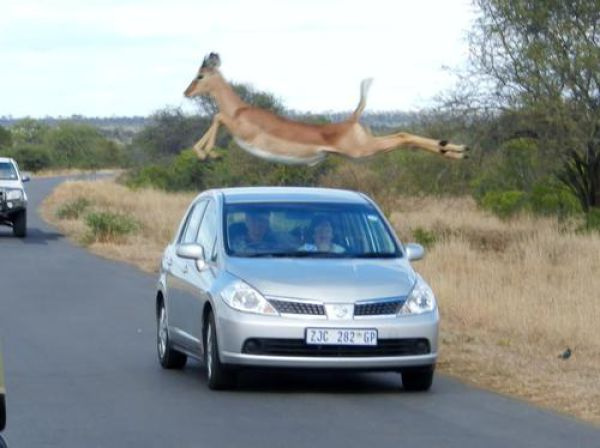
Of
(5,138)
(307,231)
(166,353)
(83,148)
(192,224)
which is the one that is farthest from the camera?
(5,138)

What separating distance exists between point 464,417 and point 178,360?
3.36 meters

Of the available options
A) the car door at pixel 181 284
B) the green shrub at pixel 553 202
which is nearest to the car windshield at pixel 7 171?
the green shrub at pixel 553 202

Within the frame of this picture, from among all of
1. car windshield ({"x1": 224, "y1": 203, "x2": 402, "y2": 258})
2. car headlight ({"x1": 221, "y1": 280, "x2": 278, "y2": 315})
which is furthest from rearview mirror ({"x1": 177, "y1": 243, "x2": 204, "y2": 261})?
car headlight ({"x1": 221, "y1": 280, "x2": 278, "y2": 315})

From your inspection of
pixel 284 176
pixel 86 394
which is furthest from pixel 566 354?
pixel 284 176

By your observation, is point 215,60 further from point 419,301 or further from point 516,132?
point 516,132

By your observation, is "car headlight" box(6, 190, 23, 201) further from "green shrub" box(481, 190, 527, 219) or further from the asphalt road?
the asphalt road

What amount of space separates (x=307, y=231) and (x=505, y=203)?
2186 centimetres

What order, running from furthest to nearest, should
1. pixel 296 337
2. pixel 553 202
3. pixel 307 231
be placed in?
1. pixel 553 202
2. pixel 307 231
3. pixel 296 337

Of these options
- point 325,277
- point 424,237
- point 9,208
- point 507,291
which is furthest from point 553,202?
point 325,277

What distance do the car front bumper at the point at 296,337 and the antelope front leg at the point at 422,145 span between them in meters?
3.82

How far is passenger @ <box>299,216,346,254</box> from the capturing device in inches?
481

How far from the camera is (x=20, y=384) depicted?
1194 centimetres

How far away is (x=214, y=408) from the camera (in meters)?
10.8

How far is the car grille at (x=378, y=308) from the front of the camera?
37.0 feet
